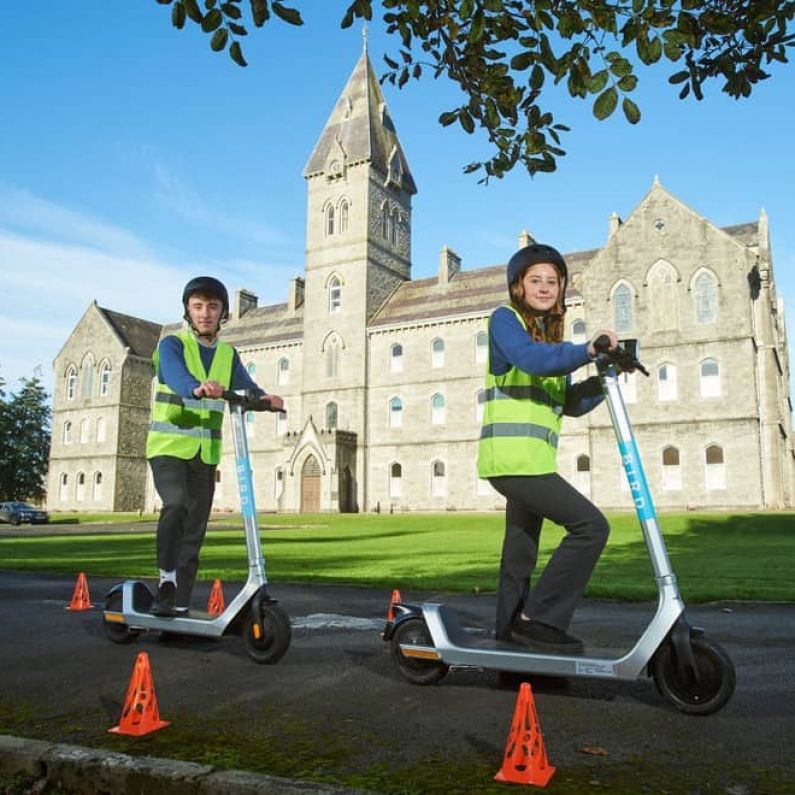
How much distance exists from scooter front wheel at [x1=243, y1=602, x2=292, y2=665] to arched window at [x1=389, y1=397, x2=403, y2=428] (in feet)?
131

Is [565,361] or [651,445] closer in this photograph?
[565,361]

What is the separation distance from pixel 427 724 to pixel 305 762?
77 centimetres

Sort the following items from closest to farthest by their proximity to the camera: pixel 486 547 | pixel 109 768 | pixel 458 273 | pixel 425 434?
pixel 109 768
pixel 486 547
pixel 425 434
pixel 458 273

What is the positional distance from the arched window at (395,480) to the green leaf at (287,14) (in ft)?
133

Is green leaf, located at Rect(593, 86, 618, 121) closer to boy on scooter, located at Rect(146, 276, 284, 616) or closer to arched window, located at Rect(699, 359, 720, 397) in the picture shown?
boy on scooter, located at Rect(146, 276, 284, 616)

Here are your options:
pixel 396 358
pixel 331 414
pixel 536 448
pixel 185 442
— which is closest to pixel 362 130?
pixel 396 358

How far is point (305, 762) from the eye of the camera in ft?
10.0

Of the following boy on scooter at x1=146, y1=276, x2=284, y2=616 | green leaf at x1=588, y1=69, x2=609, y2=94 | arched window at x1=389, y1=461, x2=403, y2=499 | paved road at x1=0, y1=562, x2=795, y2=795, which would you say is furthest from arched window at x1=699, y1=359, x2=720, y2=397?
green leaf at x1=588, y1=69, x2=609, y2=94

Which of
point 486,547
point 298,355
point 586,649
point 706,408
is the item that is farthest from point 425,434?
point 586,649

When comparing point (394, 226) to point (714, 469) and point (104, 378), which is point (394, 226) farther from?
point (714, 469)

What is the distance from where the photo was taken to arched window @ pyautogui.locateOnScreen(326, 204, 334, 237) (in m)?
49.4

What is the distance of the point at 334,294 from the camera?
4862cm

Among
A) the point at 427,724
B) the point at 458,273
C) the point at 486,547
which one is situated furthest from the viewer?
the point at 458,273

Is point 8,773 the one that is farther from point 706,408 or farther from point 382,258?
point 382,258
